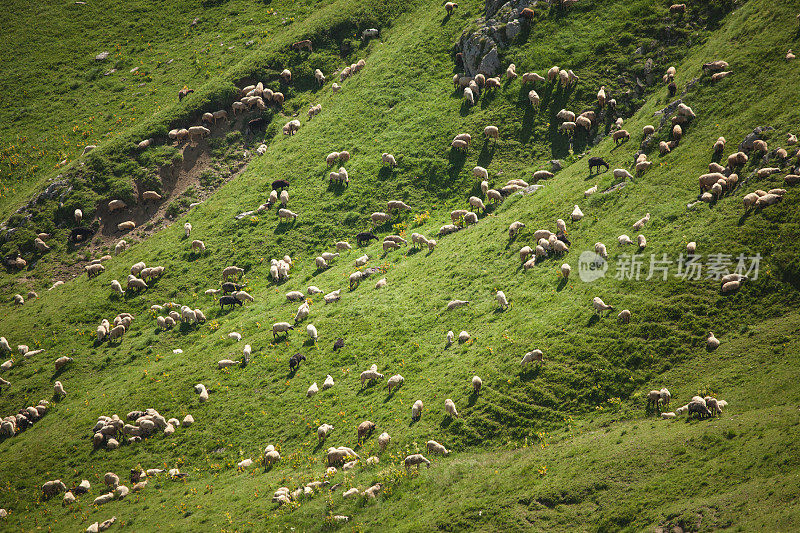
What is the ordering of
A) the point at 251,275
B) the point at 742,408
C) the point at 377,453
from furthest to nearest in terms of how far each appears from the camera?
the point at 251,275
the point at 377,453
the point at 742,408

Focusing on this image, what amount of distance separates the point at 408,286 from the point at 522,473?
16.7 metres

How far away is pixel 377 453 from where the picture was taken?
85.6 feet

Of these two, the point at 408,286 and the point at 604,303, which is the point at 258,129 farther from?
the point at 604,303

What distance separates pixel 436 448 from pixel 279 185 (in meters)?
31.3

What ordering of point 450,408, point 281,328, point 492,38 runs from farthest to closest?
1. point 492,38
2. point 281,328
3. point 450,408

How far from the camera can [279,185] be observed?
4875 centimetres

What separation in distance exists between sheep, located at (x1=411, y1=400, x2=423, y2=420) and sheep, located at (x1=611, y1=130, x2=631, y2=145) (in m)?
25.2

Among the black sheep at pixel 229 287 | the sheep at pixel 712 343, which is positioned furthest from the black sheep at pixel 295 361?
the sheep at pixel 712 343

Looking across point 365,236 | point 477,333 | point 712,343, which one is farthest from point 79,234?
point 712,343

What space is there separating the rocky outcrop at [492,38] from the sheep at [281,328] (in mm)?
30609

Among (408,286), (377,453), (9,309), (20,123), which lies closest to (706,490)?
(377,453)

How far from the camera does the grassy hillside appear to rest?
21641mm

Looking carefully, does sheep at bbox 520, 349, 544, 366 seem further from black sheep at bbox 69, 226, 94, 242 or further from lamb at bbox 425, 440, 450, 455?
black sheep at bbox 69, 226, 94, 242

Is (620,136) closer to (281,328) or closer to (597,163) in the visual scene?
(597,163)
